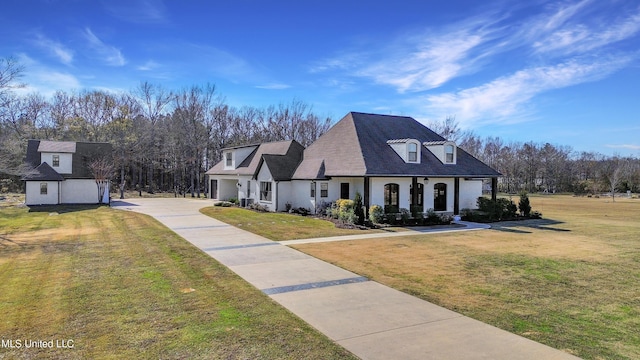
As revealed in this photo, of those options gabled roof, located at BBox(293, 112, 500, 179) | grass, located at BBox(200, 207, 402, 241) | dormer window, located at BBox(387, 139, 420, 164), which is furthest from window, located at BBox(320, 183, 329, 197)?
dormer window, located at BBox(387, 139, 420, 164)

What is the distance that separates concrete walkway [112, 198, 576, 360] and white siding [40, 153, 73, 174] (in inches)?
1044

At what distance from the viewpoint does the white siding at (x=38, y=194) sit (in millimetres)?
29141

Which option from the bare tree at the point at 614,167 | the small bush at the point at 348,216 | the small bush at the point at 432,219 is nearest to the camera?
the small bush at the point at 348,216

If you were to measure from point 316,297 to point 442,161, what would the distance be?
18457mm

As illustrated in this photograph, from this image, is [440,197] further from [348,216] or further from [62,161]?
[62,161]

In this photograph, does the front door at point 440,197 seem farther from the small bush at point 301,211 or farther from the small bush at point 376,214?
the small bush at point 301,211

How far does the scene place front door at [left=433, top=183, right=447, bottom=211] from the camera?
2395 cm

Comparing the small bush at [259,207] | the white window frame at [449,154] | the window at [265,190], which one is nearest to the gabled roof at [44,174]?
the small bush at [259,207]

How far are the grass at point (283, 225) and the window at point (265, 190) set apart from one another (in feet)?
8.90

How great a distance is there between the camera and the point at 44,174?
29797 mm

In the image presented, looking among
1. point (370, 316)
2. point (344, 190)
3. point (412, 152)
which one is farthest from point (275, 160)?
point (370, 316)

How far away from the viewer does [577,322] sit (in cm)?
674

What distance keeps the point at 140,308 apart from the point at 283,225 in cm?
1223

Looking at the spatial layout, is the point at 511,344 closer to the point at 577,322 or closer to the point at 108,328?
the point at 577,322
